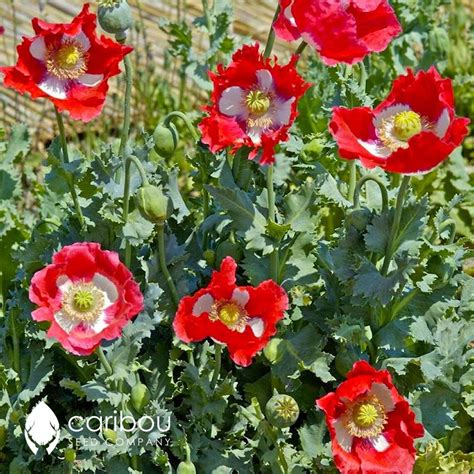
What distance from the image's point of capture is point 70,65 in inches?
88.5

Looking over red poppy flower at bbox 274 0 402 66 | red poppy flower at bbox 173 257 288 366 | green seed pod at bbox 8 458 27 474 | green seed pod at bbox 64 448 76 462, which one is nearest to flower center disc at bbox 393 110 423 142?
red poppy flower at bbox 274 0 402 66

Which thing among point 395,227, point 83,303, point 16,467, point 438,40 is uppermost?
point 395,227

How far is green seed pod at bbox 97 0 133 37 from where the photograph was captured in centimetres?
218

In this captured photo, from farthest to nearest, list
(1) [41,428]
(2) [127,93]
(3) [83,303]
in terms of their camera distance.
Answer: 1. (1) [41,428]
2. (2) [127,93]
3. (3) [83,303]

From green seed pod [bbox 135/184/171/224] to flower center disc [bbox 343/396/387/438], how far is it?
54cm

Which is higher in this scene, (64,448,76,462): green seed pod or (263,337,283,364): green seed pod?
(263,337,283,364): green seed pod

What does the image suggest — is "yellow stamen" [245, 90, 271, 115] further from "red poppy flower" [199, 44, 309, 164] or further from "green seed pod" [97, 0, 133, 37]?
"green seed pod" [97, 0, 133, 37]

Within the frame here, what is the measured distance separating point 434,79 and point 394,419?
677 mm

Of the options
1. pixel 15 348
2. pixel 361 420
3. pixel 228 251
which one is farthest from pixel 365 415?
pixel 15 348

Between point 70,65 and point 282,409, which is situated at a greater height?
point 70,65

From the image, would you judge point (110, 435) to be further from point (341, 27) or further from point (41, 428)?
point (341, 27)

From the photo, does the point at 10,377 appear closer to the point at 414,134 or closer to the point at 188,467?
the point at 188,467

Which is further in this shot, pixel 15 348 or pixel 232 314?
pixel 15 348

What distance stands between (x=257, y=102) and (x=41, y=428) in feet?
2.82
